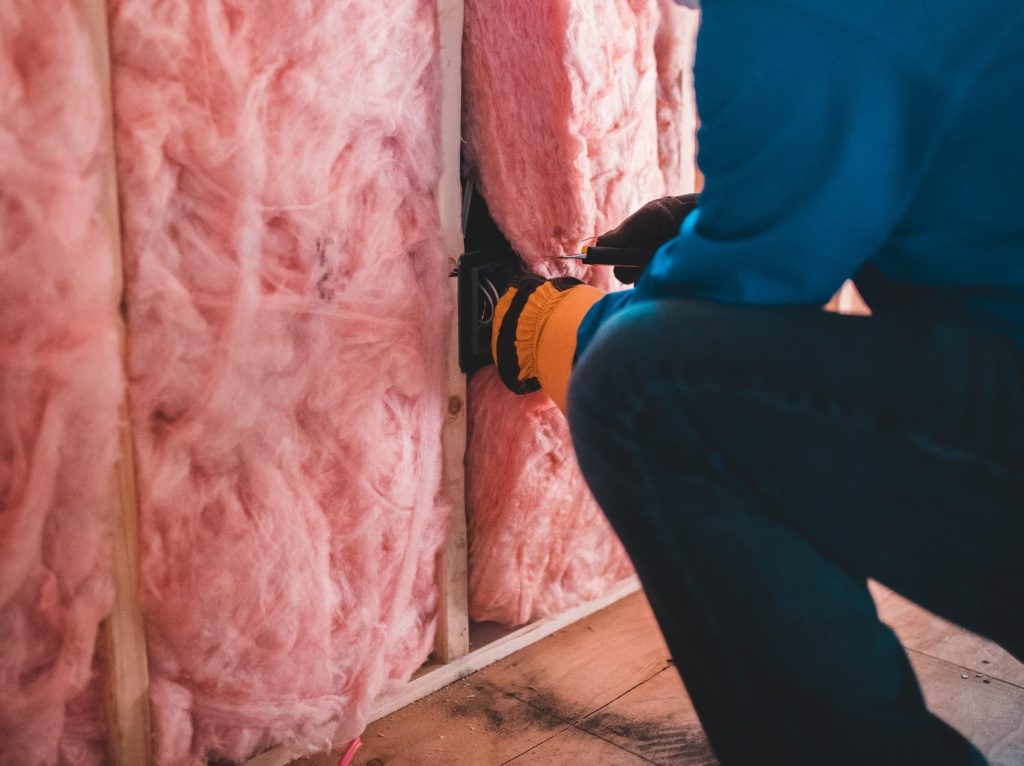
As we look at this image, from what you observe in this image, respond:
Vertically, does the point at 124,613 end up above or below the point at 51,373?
below

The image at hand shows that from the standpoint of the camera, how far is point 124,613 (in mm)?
874

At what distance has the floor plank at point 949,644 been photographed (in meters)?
1.25

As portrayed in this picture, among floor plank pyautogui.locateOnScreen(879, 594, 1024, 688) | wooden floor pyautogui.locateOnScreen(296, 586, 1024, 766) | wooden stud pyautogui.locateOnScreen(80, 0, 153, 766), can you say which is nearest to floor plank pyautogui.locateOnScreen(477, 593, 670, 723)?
wooden floor pyautogui.locateOnScreen(296, 586, 1024, 766)

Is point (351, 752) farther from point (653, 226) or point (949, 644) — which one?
point (949, 644)

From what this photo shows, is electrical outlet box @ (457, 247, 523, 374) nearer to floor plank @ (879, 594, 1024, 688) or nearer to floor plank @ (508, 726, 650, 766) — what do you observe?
floor plank @ (508, 726, 650, 766)

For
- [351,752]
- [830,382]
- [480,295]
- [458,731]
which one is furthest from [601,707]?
[830,382]

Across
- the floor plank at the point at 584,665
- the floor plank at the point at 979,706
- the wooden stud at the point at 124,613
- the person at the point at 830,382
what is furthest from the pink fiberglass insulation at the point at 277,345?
the floor plank at the point at 979,706

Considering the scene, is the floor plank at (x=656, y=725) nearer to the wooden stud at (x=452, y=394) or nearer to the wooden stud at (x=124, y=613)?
the wooden stud at (x=452, y=394)

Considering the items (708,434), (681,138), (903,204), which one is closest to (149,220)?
(708,434)

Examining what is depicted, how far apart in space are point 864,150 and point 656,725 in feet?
2.59

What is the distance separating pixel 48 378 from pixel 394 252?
1.38 feet

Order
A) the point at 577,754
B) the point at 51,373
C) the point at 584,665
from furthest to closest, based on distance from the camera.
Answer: the point at 584,665 < the point at 577,754 < the point at 51,373

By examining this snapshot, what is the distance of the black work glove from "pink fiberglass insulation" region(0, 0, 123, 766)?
1.99ft

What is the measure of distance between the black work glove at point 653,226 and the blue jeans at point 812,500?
16.6 inches
